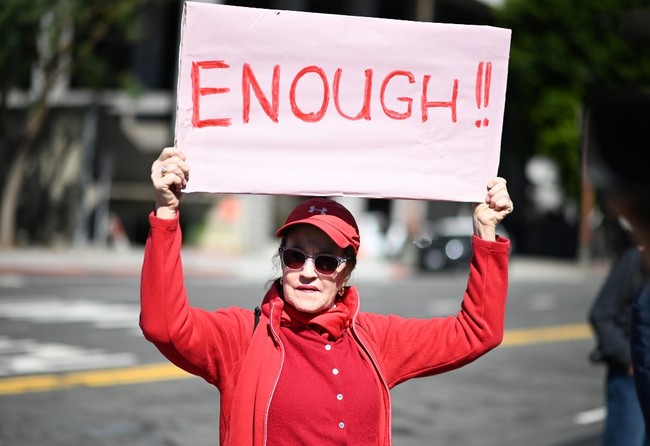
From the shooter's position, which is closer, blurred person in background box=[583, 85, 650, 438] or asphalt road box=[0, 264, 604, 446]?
blurred person in background box=[583, 85, 650, 438]

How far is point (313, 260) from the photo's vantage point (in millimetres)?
2922

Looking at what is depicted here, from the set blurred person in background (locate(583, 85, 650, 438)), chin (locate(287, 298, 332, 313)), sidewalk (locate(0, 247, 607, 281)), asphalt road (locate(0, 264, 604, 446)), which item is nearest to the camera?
blurred person in background (locate(583, 85, 650, 438))

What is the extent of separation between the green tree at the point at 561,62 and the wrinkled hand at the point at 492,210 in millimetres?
35764

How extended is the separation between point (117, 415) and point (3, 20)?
17788mm

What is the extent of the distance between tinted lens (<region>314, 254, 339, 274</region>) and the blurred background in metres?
19.9

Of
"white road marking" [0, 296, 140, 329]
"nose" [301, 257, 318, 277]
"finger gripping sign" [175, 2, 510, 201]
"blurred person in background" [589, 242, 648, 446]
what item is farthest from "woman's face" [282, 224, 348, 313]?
"white road marking" [0, 296, 140, 329]

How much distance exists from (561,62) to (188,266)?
20.1 metres

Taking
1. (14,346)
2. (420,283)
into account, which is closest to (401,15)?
(420,283)

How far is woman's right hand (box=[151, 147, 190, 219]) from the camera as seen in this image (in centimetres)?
270

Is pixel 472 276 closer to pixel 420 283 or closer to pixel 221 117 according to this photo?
pixel 221 117

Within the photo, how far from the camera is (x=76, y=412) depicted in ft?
25.8

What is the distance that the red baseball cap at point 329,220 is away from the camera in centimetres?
288

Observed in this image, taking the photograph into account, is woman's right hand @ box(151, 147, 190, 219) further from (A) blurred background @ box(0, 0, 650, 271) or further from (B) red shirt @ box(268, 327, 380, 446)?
(A) blurred background @ box(0, 0, 650, 271)

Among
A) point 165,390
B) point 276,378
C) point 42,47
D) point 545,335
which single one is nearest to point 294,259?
point 276,378
